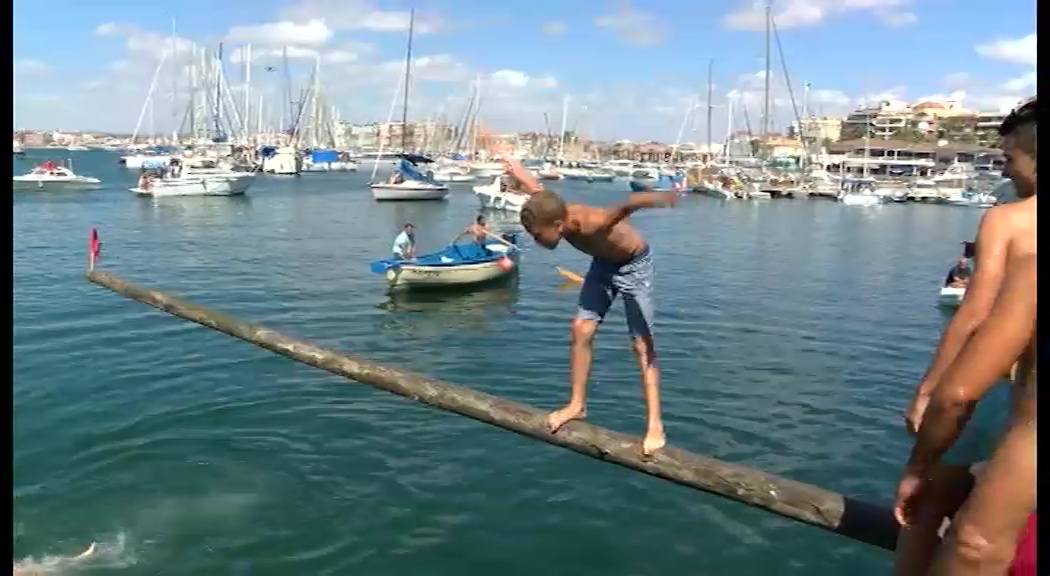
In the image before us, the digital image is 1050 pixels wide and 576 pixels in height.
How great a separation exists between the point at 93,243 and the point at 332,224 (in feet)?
139

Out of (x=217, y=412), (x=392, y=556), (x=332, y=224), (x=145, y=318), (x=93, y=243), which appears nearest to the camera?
(x=392, y=556)

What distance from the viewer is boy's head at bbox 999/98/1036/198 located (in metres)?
3.06

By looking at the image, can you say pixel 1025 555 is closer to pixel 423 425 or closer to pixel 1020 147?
pixel 1020 147

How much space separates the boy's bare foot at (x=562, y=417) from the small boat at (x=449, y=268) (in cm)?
2060

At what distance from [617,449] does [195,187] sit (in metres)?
65.8

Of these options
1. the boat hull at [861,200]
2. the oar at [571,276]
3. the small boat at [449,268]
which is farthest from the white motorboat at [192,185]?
the boat hull at [861,200]

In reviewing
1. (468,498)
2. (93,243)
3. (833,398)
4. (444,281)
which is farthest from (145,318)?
(833,398)

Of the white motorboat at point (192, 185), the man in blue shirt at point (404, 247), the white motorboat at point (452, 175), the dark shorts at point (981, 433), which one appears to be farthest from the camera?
the white motorboat at point (452, 175)

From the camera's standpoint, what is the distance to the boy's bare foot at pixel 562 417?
5949 mm

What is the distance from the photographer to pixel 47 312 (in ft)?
81.2

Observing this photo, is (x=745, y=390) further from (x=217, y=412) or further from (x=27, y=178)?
(x=27, y=178)

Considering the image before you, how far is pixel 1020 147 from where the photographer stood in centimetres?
318

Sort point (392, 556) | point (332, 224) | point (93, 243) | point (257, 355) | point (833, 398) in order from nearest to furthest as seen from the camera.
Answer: point (392, 556), point (93, 243), point (833, 398), point (257, 355), point (332, 224)

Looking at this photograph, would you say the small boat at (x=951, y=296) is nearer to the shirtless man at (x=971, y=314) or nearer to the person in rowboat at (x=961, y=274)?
the person in rowboat at (x=961, y=274)
